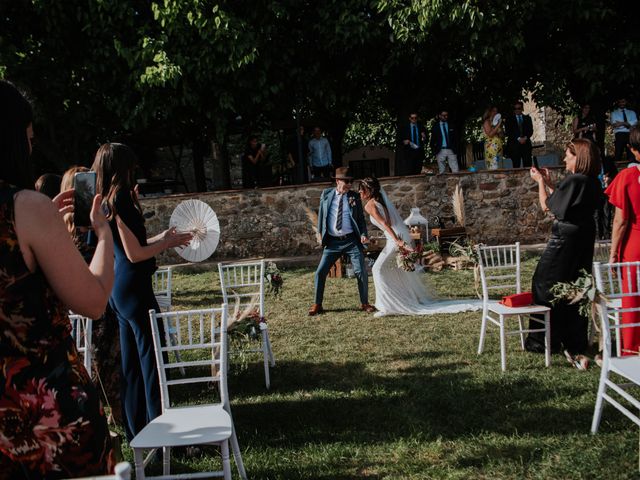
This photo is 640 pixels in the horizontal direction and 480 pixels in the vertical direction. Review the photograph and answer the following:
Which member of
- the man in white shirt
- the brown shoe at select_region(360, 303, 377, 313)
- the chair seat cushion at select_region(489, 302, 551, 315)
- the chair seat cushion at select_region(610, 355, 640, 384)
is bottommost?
the brown shoe at select_region(360, 303, 377, 313)

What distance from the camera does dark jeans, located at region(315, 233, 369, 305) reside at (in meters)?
7.98

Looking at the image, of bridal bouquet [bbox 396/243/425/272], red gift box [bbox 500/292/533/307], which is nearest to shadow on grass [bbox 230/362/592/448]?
red gift box [bbox 500/292/533/307]

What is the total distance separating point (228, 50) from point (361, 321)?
7.22 m

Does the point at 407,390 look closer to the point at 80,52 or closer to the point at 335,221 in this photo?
the point at 335,221

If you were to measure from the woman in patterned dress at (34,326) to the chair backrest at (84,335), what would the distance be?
1.93m

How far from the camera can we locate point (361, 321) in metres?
7.46

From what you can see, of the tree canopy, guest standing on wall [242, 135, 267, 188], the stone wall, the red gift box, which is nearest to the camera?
the red gift box

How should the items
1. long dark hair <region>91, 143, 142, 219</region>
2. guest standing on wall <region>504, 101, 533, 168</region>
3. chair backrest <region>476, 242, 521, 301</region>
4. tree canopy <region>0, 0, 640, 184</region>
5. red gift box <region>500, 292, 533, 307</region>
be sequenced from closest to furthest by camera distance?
long dark hair <region>91, 143, 142, 219</region>, red gift box <region>500, 292, 533, 307</region>, chair backrest <region>476, 242, 521, 301</region>, tree canopy <region>0, 0, 640, 184</region>, guest standing on wall <region>504, 101, 533, 168</region>

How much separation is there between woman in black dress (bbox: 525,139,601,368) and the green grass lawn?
12.0 inches

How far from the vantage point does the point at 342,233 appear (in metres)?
8.05

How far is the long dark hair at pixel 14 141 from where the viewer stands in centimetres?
176

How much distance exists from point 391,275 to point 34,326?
6.32 meters

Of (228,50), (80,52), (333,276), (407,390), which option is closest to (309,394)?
(407,390)

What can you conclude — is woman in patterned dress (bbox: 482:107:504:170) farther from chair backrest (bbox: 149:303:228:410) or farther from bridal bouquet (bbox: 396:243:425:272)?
chair backrest (bbox: 149:303:228:410)
